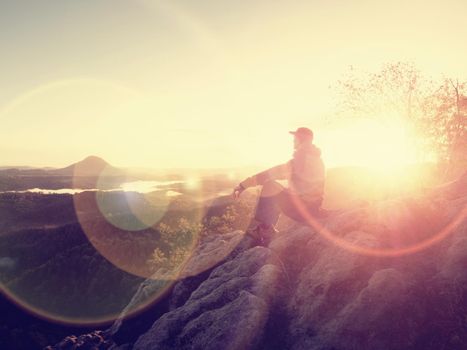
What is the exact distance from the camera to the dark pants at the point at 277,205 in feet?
46.8

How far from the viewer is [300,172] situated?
46.3 feet

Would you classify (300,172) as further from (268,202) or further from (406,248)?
(406,248)

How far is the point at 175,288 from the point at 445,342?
10.5 m

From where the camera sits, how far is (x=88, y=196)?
139 meters

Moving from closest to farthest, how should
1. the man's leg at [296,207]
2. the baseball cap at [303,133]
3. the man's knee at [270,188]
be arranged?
1. the baseball cap at [303,133]
2. the man's knee at [270,188]
3. the man's leg at [296,207]

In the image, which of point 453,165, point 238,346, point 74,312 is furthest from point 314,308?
point 74,312

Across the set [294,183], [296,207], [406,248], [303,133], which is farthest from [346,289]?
[303,133]

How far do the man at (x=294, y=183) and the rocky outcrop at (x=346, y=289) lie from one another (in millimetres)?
1212

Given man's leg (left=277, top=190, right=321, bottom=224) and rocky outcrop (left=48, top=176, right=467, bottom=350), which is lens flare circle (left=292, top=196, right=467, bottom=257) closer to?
rocky outcrop (left=48, top=176, right=467, bottom=350)

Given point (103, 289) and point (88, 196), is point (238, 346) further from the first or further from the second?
point (88, 196)

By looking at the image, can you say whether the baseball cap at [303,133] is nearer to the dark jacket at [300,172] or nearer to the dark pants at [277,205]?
the dark jacket at [300,172]

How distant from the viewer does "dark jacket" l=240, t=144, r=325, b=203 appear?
1399 centimetres

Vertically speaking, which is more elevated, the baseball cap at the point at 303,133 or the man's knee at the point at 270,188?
the baseball cap at the point at 303,133

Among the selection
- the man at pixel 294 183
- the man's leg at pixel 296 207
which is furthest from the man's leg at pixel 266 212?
the man's leg at pixel 296 207
